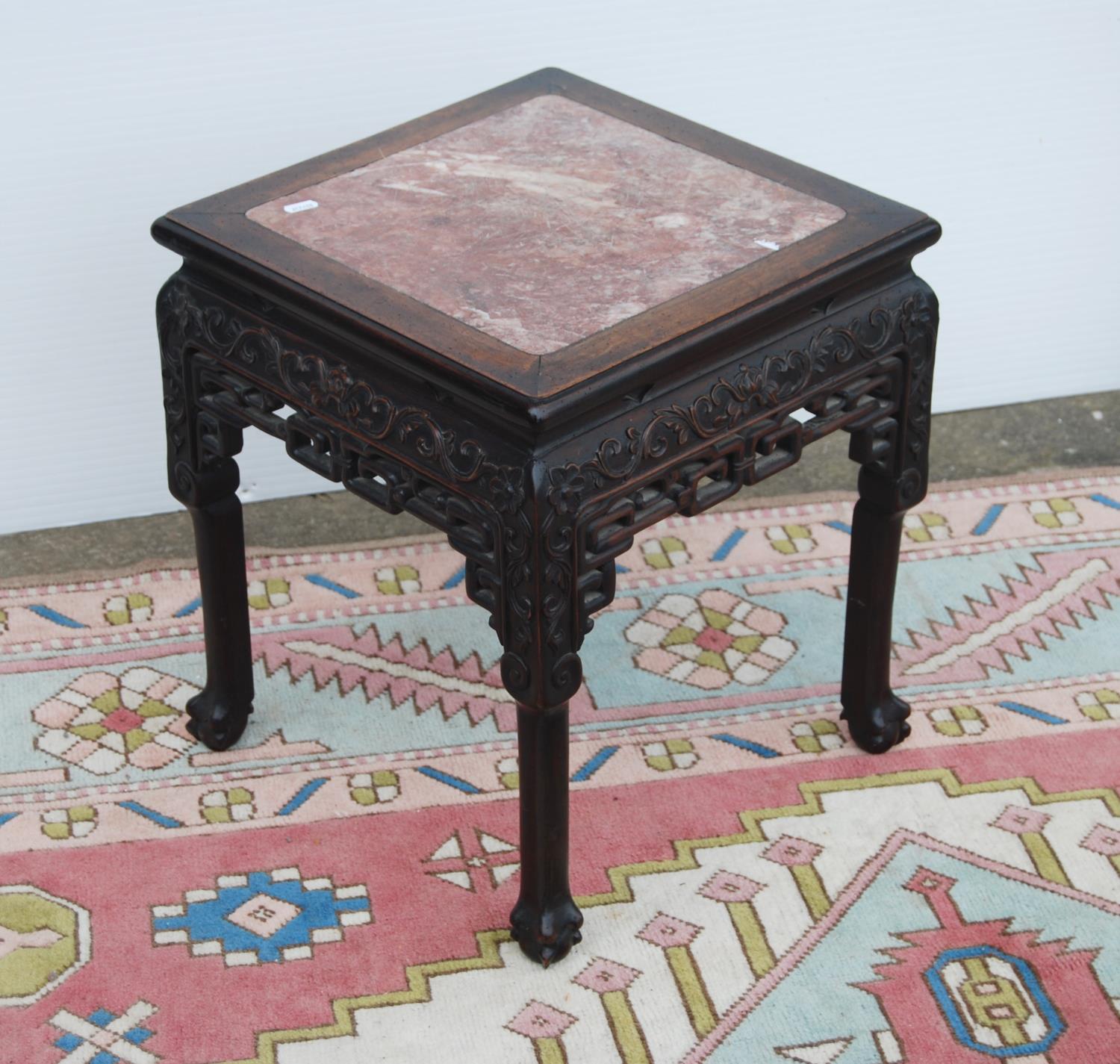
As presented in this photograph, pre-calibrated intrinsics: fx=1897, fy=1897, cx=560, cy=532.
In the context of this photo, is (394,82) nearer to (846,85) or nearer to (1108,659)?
(846,85)

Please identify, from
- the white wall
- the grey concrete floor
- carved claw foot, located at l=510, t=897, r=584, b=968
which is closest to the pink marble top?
the white wall

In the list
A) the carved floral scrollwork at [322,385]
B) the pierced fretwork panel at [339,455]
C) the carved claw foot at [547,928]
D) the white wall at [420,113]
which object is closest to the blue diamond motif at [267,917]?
the carved claw foot at [547,928]

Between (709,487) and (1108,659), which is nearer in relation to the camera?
(709,487)

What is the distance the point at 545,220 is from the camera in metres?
2.06

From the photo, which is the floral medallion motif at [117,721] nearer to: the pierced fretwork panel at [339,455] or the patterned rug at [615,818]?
the patterned rug at [615,818]

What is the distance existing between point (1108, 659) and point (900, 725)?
347 mm

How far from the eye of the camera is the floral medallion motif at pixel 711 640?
8.25 feet

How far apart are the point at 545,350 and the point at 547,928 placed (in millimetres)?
642

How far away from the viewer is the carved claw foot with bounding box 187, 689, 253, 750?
7.73 ft

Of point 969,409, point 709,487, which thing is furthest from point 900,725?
point 969,409

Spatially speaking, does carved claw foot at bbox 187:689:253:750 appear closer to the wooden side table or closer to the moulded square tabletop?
the wooden side table

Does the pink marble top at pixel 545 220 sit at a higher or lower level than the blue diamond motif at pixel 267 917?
higher

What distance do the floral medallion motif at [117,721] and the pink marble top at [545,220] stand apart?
0.71 m

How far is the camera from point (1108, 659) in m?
2.52
